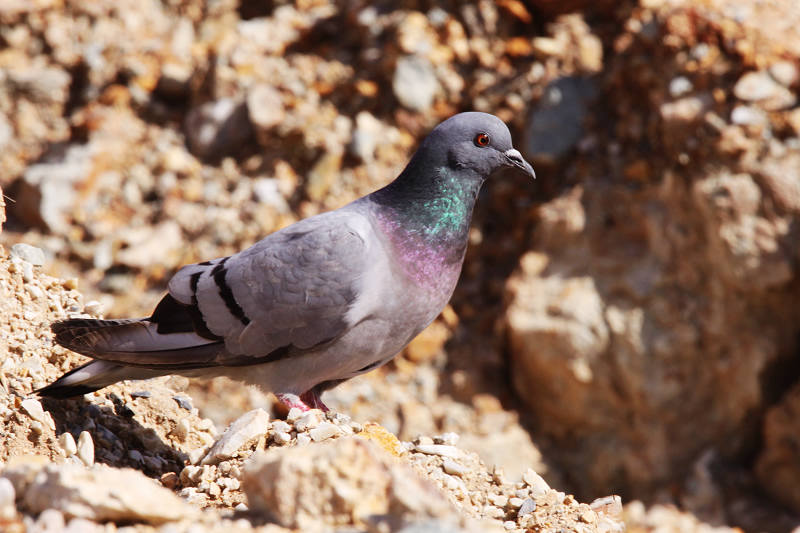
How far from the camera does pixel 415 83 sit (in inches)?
354

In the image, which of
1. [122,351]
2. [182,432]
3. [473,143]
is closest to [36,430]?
[122,351]

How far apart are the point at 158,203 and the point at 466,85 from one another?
317 cm

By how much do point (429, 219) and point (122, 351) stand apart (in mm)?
1565

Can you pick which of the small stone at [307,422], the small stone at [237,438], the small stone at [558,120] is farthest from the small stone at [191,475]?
the small stone at [558,120]

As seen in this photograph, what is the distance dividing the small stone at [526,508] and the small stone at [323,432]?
82 cm

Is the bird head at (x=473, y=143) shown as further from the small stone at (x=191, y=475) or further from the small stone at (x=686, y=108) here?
the small stone at (x=686, y=108)

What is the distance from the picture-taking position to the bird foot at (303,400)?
4555 millimetres

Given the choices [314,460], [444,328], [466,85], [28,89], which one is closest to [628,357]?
[444,328]

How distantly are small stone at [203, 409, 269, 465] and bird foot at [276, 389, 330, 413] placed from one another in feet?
1.61

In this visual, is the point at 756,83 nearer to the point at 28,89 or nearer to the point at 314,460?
the point at 314,460

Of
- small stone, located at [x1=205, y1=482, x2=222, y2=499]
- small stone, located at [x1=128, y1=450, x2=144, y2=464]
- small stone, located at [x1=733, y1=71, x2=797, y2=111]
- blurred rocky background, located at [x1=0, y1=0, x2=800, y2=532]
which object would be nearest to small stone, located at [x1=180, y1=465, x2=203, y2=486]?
small stone, located at [x1=205, y1=482, x2=222, y2=499]

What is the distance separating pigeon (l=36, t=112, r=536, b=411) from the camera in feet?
14.4

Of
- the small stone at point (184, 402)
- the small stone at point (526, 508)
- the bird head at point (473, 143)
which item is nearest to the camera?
the small stone at point (526, 508)

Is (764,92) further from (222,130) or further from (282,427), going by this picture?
(282,427)
